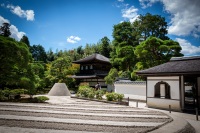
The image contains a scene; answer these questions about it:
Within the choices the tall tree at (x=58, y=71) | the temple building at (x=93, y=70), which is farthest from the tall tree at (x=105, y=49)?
the tall tree at (x=58, y=71)

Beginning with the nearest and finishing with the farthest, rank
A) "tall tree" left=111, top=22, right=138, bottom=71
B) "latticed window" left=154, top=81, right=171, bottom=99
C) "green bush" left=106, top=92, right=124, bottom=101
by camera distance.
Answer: "latticed window" left=154, top=81, right=171, bottom=99 → "green bush" left=106, top=92, right=124, bottom=101 → "tall tree" left=111, top=22, right=138, bottom=71

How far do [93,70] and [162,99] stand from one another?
21.8 metres

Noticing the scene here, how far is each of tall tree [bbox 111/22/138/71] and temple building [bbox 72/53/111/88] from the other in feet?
8.70

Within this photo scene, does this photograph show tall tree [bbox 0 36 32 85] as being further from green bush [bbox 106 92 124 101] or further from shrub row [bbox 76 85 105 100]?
green bush [bbox 106 92 124 101]

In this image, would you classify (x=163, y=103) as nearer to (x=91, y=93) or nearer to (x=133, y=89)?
(x=133, y=89)

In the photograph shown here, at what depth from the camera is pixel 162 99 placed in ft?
47.7

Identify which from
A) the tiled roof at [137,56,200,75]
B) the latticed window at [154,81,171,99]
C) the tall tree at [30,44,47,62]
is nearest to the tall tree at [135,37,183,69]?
the tiled roof at [137,56,200,75]

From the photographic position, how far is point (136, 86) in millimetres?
19750

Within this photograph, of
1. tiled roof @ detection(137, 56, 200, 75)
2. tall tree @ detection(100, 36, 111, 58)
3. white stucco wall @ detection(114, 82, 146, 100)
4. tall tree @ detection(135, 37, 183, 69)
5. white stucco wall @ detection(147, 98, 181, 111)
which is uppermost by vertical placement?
tall tree @ detection(100, 36, 111, 58)

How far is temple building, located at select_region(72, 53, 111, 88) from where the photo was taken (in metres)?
33.5

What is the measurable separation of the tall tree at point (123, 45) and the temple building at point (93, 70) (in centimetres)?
265

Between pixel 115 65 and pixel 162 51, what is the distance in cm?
1539

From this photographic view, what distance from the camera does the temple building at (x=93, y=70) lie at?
33519 mm

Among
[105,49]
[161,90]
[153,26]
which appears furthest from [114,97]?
[105,49]
